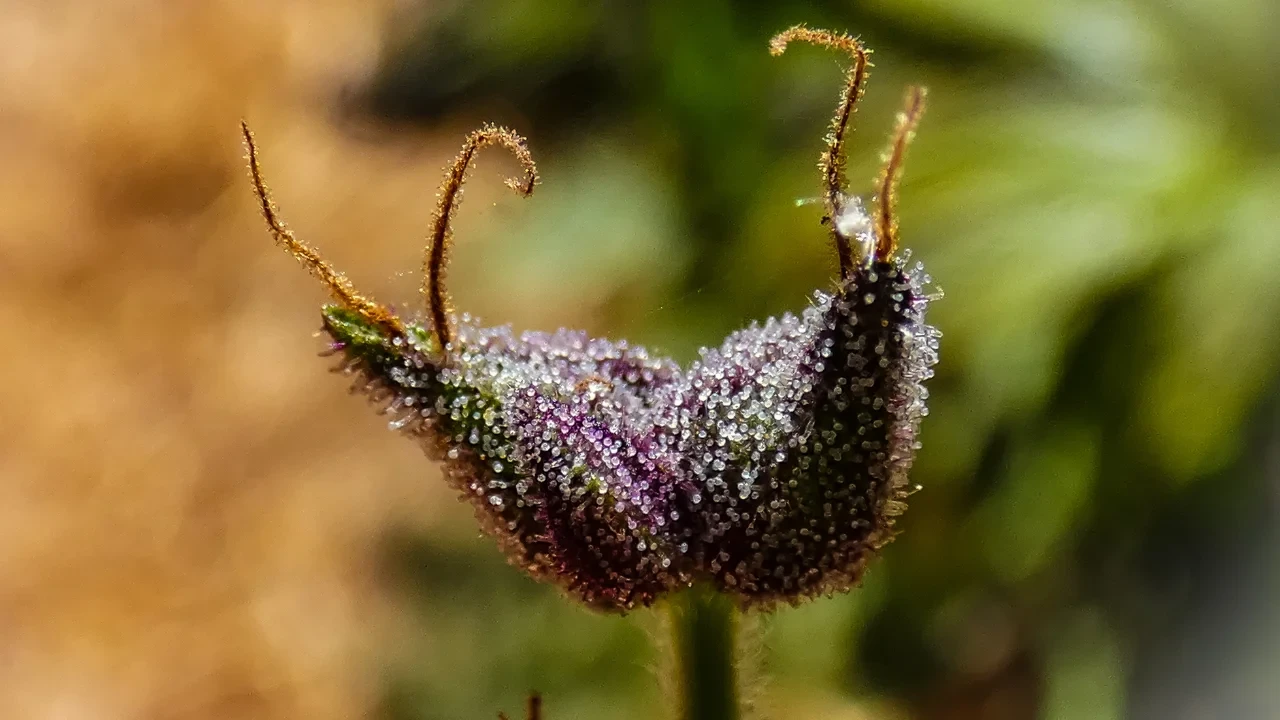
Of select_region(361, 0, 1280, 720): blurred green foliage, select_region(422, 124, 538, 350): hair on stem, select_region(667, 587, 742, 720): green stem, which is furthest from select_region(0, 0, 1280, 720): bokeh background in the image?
select_region(422, 124, 538, 350): hair on stem

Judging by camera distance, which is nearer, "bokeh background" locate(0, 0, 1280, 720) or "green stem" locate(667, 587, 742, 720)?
"green stem" locate(667, 587, 742, 720)

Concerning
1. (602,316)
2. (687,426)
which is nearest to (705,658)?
(687,426)

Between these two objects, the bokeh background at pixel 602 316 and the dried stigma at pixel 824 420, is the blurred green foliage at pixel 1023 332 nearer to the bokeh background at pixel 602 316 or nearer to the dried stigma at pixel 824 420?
the bokeh background at pixel 602 316

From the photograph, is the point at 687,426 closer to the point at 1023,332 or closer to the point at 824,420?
the point at 824,420

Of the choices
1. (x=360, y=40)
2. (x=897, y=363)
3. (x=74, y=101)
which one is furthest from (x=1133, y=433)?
(x=74, y=101)

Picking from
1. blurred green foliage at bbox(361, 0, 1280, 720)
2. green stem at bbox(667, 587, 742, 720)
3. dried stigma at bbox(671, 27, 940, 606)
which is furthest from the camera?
blurred green foliage at bbox(361, 0, 1280, 720)

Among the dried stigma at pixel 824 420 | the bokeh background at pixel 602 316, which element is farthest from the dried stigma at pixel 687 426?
the bokeh background at pixel 602 316

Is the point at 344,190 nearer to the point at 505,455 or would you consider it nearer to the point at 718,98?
the point at 718,98

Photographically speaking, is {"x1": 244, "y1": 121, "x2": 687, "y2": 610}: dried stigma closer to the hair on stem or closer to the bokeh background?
the hair on stem
